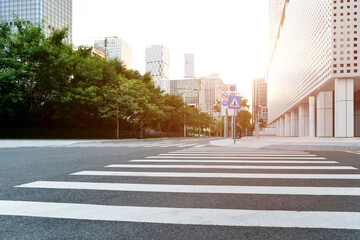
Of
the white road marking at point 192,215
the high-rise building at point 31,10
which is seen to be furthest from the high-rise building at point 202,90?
the white road marking at point 192,215

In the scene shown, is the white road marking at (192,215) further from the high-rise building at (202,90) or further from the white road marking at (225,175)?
the high-rise building at (202,90)

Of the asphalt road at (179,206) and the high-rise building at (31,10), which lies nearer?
the asphalt road at (179,206)

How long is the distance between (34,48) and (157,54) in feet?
571

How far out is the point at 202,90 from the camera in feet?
528

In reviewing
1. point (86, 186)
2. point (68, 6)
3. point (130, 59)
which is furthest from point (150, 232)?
point (68, 6)

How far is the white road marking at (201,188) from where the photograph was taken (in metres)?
4.01

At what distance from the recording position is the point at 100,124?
36969 mm

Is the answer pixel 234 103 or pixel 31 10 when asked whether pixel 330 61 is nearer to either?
pixel 234 103

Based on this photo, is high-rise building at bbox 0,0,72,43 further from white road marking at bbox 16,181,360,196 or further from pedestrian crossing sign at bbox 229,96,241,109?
white road marking at bbox 16,181,360,196

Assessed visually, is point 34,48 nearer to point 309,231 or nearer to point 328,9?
point 328,9

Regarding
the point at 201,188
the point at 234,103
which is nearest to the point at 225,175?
the point at 201,188

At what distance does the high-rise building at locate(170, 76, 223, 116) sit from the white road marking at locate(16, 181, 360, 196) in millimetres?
155506

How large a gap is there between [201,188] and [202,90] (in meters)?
158

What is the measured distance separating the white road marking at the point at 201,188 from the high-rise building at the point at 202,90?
15551 centimetres
